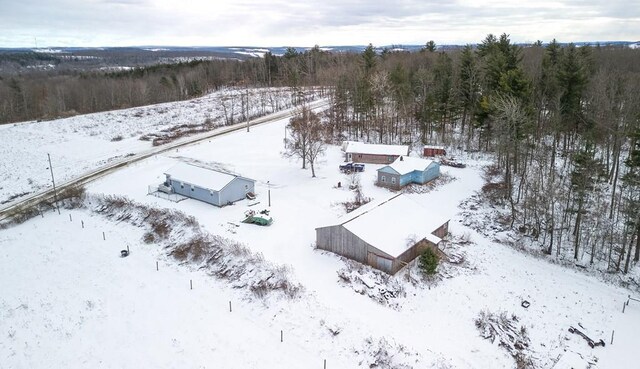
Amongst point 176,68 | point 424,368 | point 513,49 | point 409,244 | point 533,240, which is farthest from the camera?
point 176,68

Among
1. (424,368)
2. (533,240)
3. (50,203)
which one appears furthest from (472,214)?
(50,203)

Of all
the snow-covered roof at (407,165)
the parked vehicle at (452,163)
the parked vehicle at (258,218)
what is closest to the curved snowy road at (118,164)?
the parked vehicle at (258,218)

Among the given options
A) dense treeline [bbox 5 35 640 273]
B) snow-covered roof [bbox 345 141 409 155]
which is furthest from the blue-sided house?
dense treeline [bbox 5 35 640 273]

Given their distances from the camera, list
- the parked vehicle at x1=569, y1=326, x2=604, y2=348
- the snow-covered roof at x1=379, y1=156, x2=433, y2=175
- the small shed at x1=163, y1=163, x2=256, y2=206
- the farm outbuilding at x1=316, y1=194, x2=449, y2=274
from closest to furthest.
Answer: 1. the parked vehicle at x1=569, y1=326, x2=604, y2=348
2. the farm outbuilding at x1=316, y1=194, x2=449, y2=274
3. the small shed at x1=163, y1=163, x2=256, y2=206
4. the snow-covered roof at x1=379, y1=156, x2=433, y2=175

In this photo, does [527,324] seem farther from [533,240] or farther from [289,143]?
[289,143]

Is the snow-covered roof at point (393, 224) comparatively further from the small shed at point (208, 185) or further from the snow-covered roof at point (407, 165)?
the small shed at point (208, 185)

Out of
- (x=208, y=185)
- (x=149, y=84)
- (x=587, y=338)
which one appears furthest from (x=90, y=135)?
(x=587, y=338)

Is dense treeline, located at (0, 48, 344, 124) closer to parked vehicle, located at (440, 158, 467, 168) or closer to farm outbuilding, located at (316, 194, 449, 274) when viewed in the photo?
parked vehicle, located at (440, 158, 467, 168)
